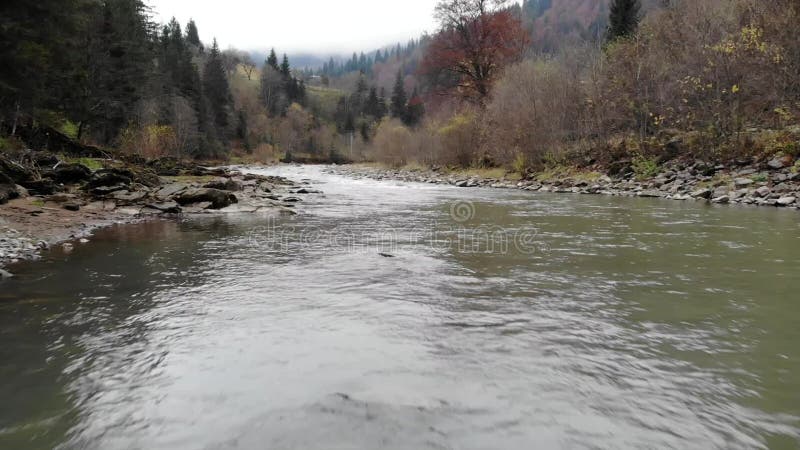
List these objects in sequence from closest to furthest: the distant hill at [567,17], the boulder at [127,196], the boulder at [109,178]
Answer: the boulder at [127,196] → the boulder at [109,178] → the distant hill at [567,17]

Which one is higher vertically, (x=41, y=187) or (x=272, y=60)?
(x=272, y=60)

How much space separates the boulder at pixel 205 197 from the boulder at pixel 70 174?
8.62 ft

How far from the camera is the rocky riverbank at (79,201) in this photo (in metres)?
8.35

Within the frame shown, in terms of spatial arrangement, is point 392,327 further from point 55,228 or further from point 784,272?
point 55,228

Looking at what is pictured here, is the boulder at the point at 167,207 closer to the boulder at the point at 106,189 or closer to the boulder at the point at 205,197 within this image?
the boulder at the point at 205,197

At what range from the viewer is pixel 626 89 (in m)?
22.0

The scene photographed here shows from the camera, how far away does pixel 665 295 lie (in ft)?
16.9

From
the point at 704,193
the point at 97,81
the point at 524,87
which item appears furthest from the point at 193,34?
Result: the point at 704,193

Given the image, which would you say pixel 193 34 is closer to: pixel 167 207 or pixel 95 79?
pixel 95 79

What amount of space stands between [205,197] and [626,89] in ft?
62.3

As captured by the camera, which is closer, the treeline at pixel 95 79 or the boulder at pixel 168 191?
the boulder at pixel 168 191

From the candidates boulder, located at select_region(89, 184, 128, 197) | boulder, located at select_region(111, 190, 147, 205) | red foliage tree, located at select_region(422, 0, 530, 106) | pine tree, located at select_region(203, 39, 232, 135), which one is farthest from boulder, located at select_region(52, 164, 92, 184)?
pine tree, located at select_region(203, 39, 232, 135)

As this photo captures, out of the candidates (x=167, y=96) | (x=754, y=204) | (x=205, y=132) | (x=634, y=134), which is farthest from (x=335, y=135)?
(x=754, y=204)

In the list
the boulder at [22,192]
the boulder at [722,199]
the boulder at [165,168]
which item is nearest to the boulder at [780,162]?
the boulder at [722,199]
